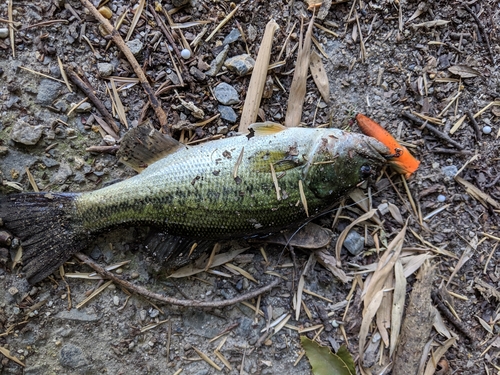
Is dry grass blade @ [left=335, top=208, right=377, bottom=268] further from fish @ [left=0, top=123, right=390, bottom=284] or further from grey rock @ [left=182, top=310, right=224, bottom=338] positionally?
grey rock @ [left=182, top=310, right=224, bottom=338]

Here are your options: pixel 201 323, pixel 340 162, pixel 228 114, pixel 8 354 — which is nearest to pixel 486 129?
pixel 340 162

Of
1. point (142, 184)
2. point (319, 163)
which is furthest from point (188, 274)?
point (319, 163)

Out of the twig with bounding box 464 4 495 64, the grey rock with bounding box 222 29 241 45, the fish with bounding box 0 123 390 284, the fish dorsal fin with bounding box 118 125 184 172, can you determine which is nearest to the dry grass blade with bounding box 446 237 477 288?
the fish with bounding box 0 123 390 284

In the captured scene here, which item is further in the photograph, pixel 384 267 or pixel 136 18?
pixel 384 267

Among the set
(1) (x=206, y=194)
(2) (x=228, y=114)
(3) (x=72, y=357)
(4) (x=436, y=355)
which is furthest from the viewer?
(4) (x=436, y=355)

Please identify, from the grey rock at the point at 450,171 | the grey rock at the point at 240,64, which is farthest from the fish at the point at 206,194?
the grey rock at the point at 450,171

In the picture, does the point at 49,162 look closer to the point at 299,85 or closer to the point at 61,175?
the point at 61,175

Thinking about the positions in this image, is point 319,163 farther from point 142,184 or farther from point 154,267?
point 154,267
